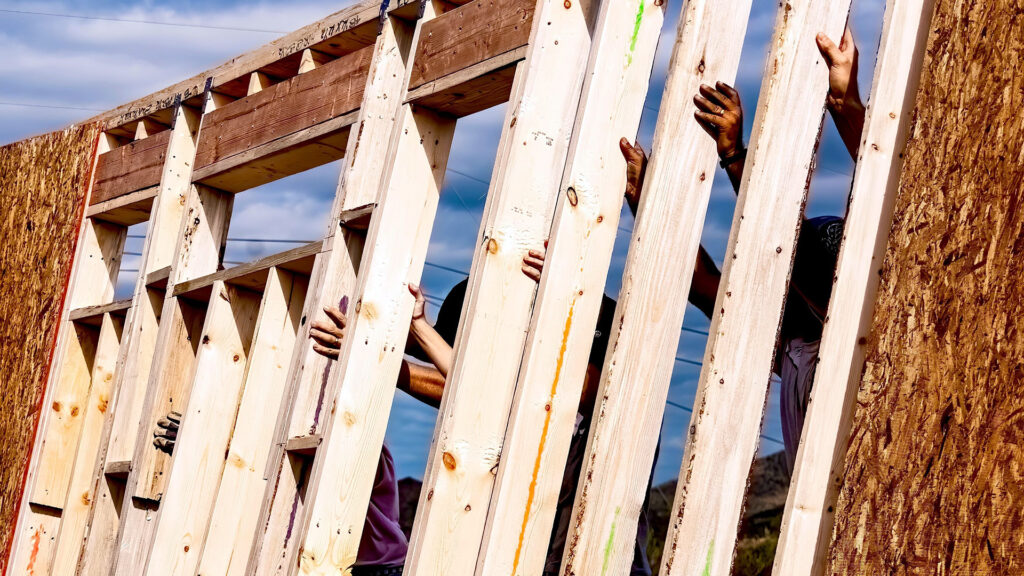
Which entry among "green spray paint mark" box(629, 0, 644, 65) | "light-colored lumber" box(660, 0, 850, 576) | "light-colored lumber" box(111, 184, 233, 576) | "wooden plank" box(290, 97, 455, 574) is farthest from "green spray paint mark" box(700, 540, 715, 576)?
"light-colored lumber" box(111, 184, 233, 576)

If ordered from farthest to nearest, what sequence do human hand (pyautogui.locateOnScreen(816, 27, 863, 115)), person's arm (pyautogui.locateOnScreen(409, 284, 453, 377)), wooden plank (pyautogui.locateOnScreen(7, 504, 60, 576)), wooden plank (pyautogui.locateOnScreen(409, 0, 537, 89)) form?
wooden plank (pyautogui.locateOnScreen(7, 504, 60, 576))
person's arm (pyautogui.locateOnScreen(409, 284, 453, 377))
wooden plank (pyautogui.locateOnScreen(409, 0, 537, 89))
human hand (pyautogui.locateOnScreen(816, 27, 863, 115))

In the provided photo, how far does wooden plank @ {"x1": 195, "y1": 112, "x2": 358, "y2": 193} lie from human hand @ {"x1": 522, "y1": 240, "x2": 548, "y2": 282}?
3.80 ft

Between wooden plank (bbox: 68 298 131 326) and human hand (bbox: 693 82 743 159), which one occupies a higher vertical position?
human hand (bbox: 693 82 743 159)

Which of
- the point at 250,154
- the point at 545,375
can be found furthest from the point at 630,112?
the point at 250,154

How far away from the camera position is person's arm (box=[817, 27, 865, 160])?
2.64 m

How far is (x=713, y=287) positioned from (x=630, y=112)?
0.55 meters

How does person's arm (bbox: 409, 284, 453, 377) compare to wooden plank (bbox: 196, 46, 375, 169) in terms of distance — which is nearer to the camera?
person's arm (bbox: 409, 284, 453, 377)

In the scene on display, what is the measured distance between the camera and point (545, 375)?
3.01 metres

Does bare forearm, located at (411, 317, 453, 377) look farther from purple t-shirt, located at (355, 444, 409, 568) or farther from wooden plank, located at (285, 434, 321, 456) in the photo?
purple t-shirt, located at (355, 444, 409, 568)

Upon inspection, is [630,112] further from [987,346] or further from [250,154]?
[250,154]

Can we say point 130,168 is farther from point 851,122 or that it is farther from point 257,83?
point 851,122

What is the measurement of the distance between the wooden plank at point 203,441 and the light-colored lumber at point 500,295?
1.53m

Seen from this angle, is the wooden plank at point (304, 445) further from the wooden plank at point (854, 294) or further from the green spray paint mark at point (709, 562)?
the wooden plank at point (854, 294)

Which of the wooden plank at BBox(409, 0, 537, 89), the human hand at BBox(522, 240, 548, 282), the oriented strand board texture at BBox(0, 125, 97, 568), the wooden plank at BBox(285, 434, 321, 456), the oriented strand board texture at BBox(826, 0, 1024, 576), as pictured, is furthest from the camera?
the oriented strand board texture at BBox(0, 125, 97, 568)
